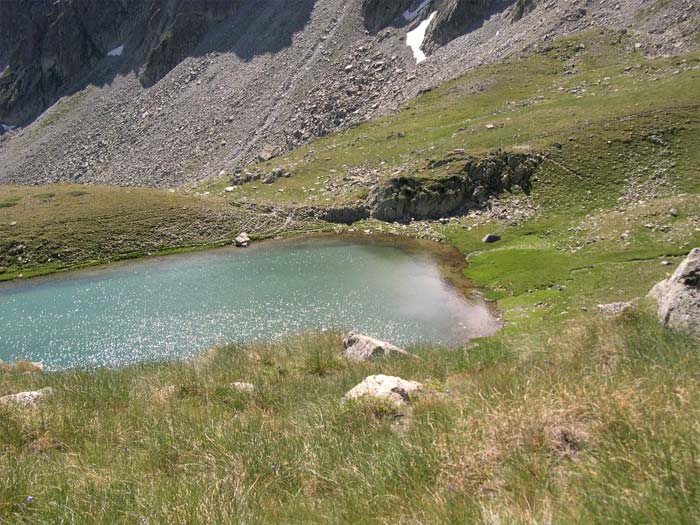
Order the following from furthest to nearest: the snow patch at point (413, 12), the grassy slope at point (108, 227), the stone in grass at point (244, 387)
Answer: the snow patch at point (413, 12) < the grassy slope at point (108, 227) < the stone in grass at point (244, 387)

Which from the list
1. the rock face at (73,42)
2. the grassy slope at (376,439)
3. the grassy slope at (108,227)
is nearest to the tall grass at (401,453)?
the grassy slope at (376,439)

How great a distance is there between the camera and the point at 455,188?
50750 mm

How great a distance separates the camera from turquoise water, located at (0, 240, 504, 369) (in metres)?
26.5

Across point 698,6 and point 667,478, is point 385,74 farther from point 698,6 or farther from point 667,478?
point 667,478

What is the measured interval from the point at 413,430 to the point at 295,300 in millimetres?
26931

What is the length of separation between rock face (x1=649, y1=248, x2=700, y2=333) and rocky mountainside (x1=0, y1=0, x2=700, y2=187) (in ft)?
250

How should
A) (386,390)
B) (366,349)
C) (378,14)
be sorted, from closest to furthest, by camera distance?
(386,390) → (366,349) → (378,14)

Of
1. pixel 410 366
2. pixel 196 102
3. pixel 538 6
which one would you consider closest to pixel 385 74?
pixel 538 6

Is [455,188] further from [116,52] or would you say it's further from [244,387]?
[116,52]

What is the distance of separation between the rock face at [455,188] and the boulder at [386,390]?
43.8 meters

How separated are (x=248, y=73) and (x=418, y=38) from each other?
43.8m

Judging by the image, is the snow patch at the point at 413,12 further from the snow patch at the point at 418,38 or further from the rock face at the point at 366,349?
the rock face at the point at 366,349

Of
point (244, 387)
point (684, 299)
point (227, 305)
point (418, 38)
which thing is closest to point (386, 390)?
point (244, 387)

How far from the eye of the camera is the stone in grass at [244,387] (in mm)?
9265
